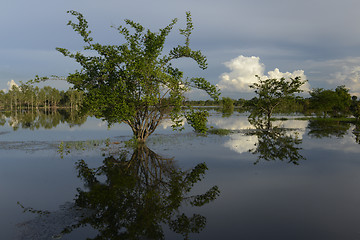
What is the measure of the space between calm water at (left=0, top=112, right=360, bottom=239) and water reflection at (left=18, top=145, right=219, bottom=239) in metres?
0.04

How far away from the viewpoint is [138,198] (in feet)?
38.4

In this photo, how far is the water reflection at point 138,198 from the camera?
905 centimetres

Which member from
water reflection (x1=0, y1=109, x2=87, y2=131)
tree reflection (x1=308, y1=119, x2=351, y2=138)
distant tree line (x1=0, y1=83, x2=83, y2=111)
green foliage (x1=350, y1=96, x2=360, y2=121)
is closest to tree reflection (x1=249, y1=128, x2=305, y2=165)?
tree reflection (x1=308, y1=119, x2=351, y2=138)

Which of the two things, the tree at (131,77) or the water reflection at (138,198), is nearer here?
the water reflection at (138,198)

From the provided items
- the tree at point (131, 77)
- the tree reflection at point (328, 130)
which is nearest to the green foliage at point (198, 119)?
the tree at point (131, 77)

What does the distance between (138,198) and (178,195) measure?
2.03 metres

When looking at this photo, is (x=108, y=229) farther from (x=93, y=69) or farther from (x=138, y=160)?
(x=93, y=69)

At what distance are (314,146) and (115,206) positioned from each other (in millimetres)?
24027

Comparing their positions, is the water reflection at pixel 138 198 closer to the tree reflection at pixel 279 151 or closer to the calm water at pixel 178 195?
the calm water at pixel 178 195

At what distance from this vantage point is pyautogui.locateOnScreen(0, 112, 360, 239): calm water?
915 cm

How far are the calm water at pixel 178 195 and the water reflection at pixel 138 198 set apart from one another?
0.15ft

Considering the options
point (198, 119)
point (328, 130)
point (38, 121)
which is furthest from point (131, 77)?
point (38, 121)

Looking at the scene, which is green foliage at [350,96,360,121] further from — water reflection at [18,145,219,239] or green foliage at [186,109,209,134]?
water reflection at [18,145,219,239]

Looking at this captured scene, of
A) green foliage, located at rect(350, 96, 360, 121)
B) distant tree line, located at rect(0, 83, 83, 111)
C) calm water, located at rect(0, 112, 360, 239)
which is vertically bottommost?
calm water, located at rect(0, 112, 360, 239)
